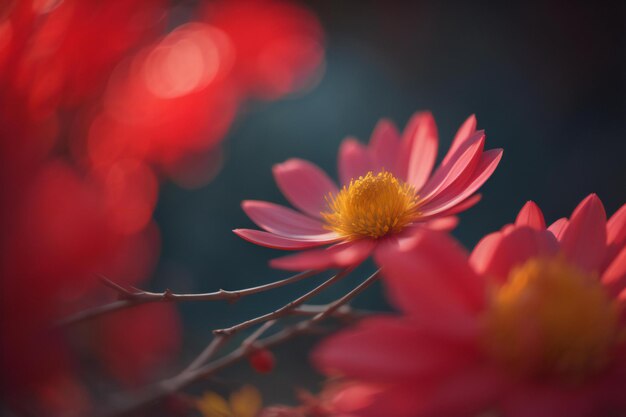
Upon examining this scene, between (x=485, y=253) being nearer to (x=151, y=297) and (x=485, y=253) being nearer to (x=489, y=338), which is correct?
(x=489, y=338)

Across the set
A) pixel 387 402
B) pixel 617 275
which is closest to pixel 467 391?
pixel 387 402

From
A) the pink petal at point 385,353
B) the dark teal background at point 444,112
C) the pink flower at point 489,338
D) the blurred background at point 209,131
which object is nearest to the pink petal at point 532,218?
the pink flower at point 489,338

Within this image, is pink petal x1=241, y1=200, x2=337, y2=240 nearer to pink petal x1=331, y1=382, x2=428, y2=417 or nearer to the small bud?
the small bud

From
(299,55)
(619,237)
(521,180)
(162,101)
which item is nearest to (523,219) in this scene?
(619,237)

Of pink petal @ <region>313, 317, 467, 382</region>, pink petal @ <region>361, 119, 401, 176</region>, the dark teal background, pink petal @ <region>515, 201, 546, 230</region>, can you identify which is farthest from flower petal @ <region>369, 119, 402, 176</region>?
the dark teal background

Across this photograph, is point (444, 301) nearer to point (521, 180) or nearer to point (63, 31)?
point (63, 31)

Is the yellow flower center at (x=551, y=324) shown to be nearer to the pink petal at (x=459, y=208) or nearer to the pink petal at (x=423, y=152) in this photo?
the pink petal at (x=459, y=208)

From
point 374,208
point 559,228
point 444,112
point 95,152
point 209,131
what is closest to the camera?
point 559,228
